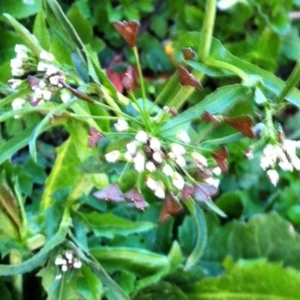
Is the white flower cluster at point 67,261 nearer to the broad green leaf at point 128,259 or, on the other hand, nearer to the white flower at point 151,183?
the broad green leaf at point 128,259

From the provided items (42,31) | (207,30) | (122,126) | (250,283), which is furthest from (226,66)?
(250,283)

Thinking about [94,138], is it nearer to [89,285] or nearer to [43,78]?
[43,78]

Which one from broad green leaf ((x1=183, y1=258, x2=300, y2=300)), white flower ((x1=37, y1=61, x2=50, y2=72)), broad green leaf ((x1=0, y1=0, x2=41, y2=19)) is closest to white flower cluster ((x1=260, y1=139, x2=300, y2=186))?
white flower ((x1=37, y1=61, x2=50, y2=72))

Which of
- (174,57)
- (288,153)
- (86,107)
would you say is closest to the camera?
(288,153)

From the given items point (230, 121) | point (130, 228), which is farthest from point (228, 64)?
point (130, 228)

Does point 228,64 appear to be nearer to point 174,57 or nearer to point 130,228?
point 130,228

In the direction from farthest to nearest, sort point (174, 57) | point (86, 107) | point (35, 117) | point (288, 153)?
point (174, 57), point (35, 117), point (86, 107), point (288, 153)

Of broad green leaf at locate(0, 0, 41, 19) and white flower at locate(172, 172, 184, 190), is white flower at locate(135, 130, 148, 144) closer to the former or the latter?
white flower at locate(172, 172, 184, 190)
